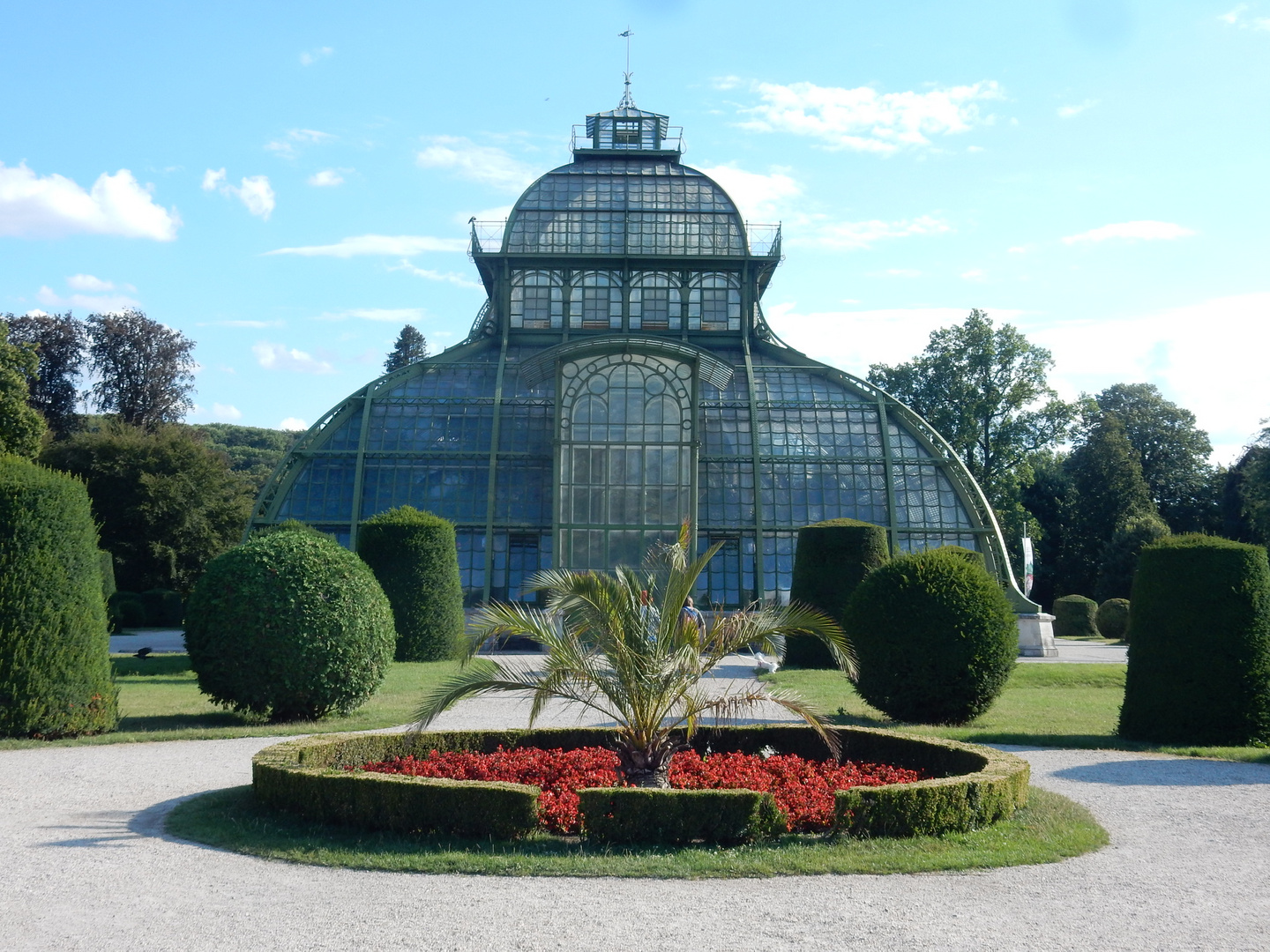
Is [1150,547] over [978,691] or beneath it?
over

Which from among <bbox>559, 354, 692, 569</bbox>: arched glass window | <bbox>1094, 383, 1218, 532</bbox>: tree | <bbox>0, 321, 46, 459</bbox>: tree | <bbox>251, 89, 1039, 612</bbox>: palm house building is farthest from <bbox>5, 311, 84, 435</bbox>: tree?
<bbox>1094, 383, 1218, 532</bbox>: tree

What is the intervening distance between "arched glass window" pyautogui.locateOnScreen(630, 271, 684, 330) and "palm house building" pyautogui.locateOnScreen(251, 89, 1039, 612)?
7 cm

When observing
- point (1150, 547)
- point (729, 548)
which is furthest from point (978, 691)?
point (729, 548)

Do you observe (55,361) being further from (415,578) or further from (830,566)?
(830,566)

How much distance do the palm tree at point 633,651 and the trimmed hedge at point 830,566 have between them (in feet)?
48.7

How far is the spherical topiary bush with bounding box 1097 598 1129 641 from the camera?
4556cm

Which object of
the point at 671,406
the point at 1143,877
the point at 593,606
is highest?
the point at 671,406

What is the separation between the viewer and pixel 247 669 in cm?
1538

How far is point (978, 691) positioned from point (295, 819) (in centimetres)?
1073

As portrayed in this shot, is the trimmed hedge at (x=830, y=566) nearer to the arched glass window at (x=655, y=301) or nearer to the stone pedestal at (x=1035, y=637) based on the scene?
the stone pedestal at (x=1035, y=637)

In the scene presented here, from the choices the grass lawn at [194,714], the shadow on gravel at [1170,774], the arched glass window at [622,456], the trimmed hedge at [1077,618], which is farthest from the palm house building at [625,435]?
the shadow on gravel at [1170,774]

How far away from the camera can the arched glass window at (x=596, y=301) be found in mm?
39188

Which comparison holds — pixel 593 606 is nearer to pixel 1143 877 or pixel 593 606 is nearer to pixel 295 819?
pixel 295 819

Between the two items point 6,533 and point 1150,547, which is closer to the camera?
point 6,533
